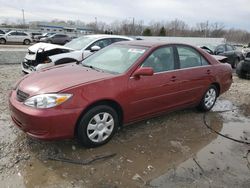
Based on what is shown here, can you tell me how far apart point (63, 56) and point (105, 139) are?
4185 millimetres

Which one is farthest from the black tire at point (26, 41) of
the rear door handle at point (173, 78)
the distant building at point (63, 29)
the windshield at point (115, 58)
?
the rear door handle at point (173, 78)

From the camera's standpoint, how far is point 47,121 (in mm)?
2986

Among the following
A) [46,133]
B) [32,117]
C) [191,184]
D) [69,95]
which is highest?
[69,95]

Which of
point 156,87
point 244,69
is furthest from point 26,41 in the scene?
point 156,87

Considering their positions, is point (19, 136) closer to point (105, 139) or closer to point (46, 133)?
point (46, 133)

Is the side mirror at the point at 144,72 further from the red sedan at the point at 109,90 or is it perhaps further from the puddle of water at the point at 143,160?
the puddle of water at the point at 143,160

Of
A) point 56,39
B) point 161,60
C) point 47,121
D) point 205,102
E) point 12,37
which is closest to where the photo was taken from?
point 47,121

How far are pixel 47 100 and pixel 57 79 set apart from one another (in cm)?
50

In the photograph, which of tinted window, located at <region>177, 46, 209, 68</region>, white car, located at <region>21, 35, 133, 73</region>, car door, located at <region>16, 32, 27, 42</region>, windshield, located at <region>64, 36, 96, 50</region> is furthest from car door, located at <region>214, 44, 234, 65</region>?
car door, located at <region>16, 32, 27, 42</region>

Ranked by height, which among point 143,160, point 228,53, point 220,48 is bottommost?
point 143,160

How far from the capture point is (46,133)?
3074mm

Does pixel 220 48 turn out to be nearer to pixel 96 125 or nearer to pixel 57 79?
pixel 96 125

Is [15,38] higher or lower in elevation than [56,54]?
lower

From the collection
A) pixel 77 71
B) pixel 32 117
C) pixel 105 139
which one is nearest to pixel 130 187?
pixel 105 139
